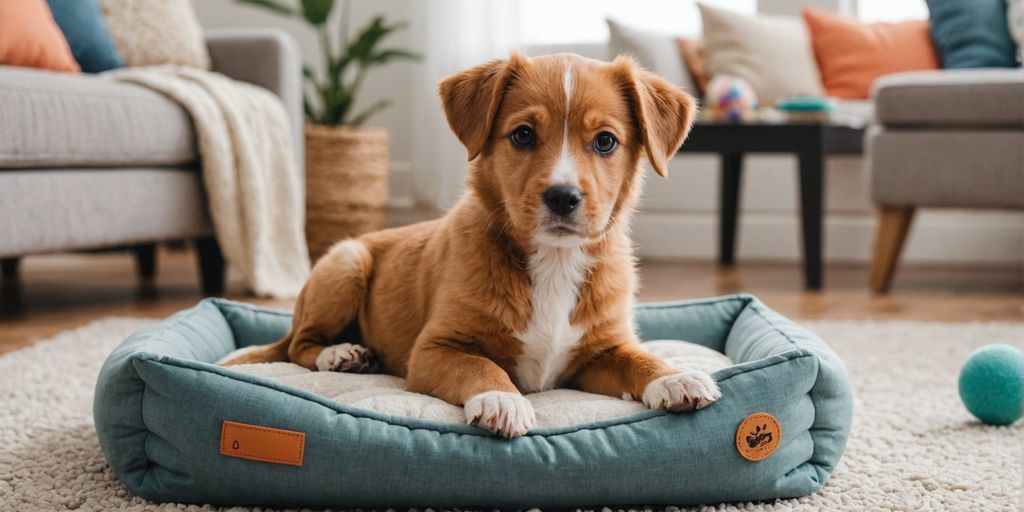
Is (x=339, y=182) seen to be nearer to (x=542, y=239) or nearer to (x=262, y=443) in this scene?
(x=542, y=239)

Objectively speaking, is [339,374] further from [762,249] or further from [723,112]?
[762,249]

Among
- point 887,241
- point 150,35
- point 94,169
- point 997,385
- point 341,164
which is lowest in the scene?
point 341,164

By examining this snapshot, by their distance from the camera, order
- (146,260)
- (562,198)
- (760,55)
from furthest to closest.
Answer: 1. (760,55)
2. (146,260)
3. (562,198)

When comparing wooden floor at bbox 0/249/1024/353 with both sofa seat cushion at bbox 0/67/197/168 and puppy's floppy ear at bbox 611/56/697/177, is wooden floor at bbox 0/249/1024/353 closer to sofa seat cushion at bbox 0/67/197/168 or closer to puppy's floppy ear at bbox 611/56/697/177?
sofa seat cushion at bbox 0/67/197/168

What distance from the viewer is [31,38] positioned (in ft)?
11.5

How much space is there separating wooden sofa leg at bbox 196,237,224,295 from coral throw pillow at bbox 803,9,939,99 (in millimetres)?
3265

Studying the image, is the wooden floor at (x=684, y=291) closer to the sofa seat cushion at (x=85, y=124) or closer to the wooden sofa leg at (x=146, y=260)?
the wooden sofa leg at (x=146, y=260)

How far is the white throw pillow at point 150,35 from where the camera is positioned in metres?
4.22

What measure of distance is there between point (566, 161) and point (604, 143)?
0.13m

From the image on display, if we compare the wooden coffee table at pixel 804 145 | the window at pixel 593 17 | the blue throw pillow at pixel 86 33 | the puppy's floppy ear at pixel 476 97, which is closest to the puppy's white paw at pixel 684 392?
the puppy's floppy ear at pixel 476 97

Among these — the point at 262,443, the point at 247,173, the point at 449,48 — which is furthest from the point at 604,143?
the point at 449,48

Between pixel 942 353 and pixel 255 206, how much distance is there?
2.57 meters

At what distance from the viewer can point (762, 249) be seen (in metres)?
5.77

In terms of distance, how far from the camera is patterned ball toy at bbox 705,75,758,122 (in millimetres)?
4391
